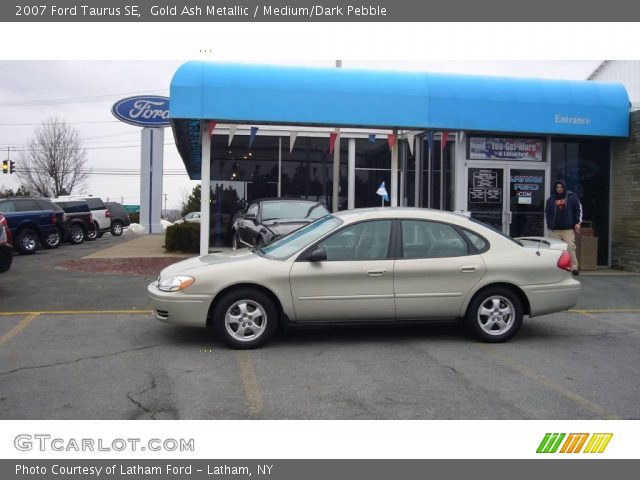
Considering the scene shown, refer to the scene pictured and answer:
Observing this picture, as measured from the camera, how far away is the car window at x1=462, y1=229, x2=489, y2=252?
262 inches

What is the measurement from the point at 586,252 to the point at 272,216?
6860mm

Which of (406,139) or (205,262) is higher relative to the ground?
(406,139)

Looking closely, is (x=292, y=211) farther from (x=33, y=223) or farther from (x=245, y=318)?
(x=33, y=223)

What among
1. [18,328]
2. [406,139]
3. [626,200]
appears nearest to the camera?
[18,328]

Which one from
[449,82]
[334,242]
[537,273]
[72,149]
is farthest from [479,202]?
[72,149]

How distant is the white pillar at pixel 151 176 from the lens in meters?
32.6

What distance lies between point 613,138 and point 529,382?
10218 mm

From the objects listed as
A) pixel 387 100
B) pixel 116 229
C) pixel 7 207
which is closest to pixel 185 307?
pixel 387 100

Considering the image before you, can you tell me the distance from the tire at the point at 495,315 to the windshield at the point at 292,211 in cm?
541

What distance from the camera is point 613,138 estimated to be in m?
13.6

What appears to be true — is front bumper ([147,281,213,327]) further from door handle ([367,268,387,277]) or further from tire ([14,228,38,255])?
tire ([14,228,38,255])

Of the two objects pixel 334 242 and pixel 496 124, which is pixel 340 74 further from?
pixel 334 242

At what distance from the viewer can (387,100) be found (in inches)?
461

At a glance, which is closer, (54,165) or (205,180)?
(205,180)
